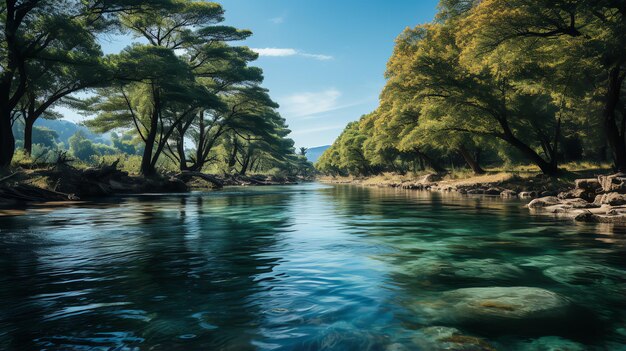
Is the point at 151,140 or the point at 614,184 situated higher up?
the point at 151,140

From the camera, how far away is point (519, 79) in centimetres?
2167

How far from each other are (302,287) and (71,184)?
1963 cm

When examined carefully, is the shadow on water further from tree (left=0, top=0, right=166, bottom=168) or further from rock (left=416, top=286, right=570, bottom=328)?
tree (left=0, top=0, right=166, bottom=168)

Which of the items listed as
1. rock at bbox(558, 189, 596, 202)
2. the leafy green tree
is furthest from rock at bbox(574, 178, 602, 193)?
the leafy green tree

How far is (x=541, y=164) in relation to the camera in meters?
23.7

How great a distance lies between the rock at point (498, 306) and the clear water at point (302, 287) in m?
0.02

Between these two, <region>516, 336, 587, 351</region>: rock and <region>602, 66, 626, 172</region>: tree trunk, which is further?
<region>602, 66, 626, 172</region>: tree trunk

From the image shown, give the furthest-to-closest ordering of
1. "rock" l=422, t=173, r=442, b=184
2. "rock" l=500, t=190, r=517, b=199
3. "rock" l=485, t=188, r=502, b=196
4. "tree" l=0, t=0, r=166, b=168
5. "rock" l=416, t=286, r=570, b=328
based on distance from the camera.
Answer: "rock" l=422, t=173, r=442, b=184 < "rock" l=485, t=188, r=502, b=196 < "rock" l=500, t=190, r=517, b=199 < "tree" l=0, t=0, r=166, b=168 < "rock" l=416, t=286, r=570, b=328

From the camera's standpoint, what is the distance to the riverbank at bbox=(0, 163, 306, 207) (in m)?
15.5

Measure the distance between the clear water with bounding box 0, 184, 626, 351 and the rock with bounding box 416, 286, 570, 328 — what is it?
0.02 metres

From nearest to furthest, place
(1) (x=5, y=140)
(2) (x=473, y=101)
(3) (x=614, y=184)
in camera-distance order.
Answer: (3) (x=614, y=184), (1) (x=5, y=140), (2) (x=473, y=101)

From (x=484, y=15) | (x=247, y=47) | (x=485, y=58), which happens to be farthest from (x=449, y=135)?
(x=247, y=47)

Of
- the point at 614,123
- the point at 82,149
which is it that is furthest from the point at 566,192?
the point at 82,149

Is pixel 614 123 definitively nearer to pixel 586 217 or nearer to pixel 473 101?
pixel 473 101
